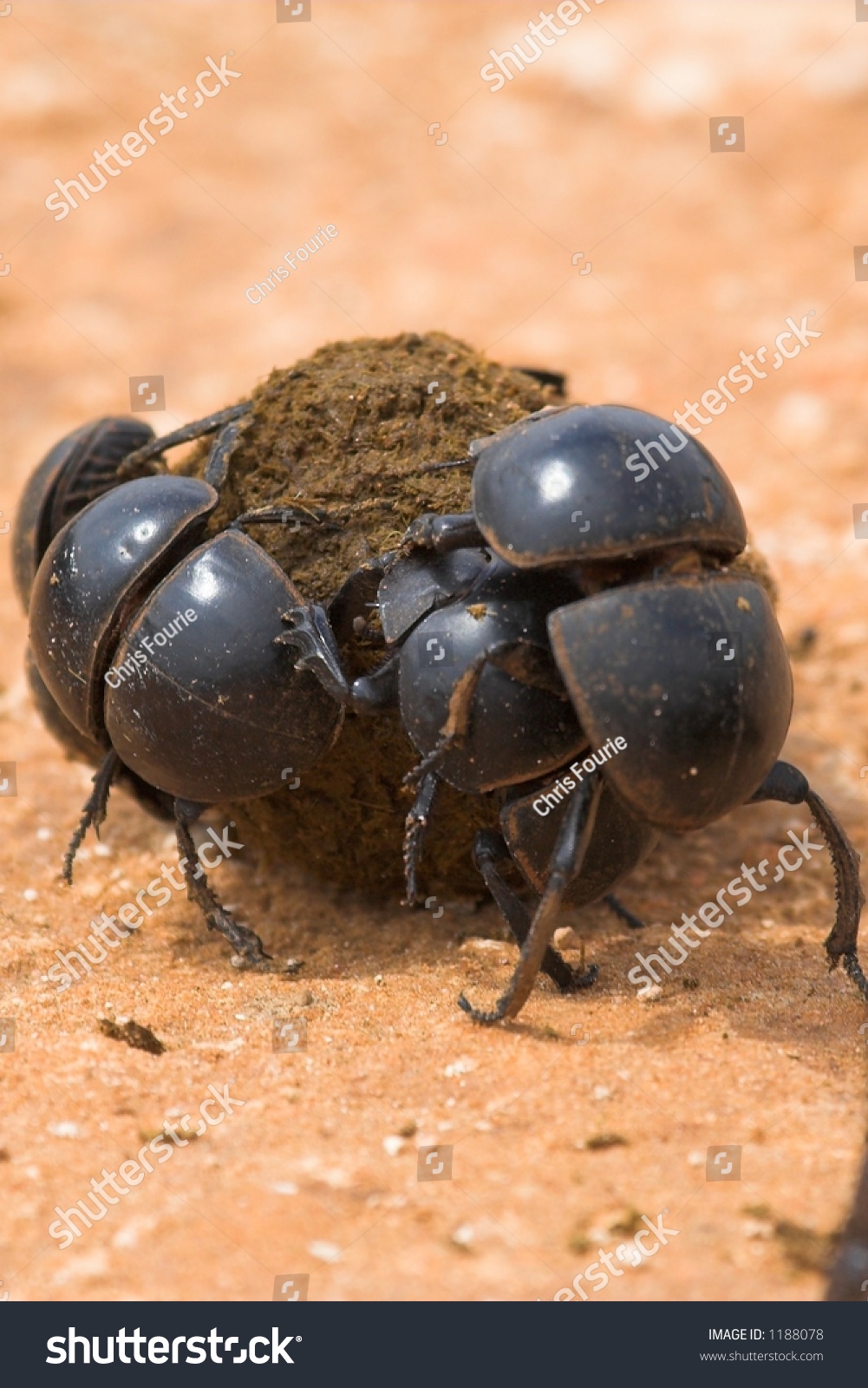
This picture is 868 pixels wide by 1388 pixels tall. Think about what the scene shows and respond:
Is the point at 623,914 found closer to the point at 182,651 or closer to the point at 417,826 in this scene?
the point at 417,826

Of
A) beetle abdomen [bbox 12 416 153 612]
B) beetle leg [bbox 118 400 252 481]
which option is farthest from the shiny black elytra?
beetle abdomen [bbox 12 416 153 612]

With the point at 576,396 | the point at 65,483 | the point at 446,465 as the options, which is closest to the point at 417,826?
the point at 446,465

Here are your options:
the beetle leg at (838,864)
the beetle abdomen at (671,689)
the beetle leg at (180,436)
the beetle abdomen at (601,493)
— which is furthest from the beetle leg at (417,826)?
the beetle leg at (180,436)

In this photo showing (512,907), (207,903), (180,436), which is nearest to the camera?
(512,907)

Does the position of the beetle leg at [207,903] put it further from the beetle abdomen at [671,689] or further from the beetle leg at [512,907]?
the beetle abdomen at [671,689]

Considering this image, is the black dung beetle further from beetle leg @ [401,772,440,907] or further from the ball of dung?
beetle leg @ [401,772,440,907]

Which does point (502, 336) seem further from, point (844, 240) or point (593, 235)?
point (844, 240)

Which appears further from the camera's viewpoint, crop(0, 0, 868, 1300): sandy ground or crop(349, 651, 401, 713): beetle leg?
crop(349, 651, 401, 713): beetle leg
